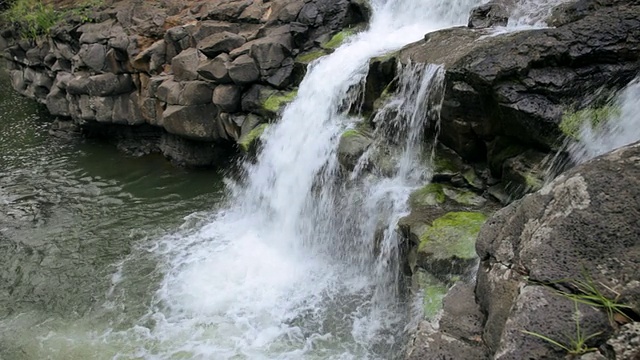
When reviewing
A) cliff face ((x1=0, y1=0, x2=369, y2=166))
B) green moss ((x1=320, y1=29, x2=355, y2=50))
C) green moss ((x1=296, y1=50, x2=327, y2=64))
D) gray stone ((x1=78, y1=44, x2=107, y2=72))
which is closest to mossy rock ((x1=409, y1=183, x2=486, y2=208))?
cliff face ((x1=0, y1=0, x2=369, y2=166))

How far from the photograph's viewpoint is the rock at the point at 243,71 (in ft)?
40.3

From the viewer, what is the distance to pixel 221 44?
1332cm

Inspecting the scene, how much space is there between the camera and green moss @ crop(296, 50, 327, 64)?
12.2 metres

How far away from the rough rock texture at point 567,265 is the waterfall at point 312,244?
348 cm

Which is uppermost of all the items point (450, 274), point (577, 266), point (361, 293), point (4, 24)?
point (4, 24)

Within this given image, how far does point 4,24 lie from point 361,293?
24.5 m

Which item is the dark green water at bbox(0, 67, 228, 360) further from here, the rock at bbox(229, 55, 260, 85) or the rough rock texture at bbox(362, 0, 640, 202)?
the rough rock texture at bbox(362, 0, 640, 202)

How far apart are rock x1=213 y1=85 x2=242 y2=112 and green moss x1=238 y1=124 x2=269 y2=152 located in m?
1.08

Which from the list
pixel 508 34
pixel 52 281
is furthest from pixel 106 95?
pixel 508 34

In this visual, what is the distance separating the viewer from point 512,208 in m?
4.23

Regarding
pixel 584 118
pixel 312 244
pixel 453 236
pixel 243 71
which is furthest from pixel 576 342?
pixel 243 71

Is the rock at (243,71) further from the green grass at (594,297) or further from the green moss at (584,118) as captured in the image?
the green grass at (594,297)

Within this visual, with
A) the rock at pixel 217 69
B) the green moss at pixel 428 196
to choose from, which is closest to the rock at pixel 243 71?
the rock at pixel 217 69

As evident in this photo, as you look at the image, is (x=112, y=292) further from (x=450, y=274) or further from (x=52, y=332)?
(x=450, y=274)
